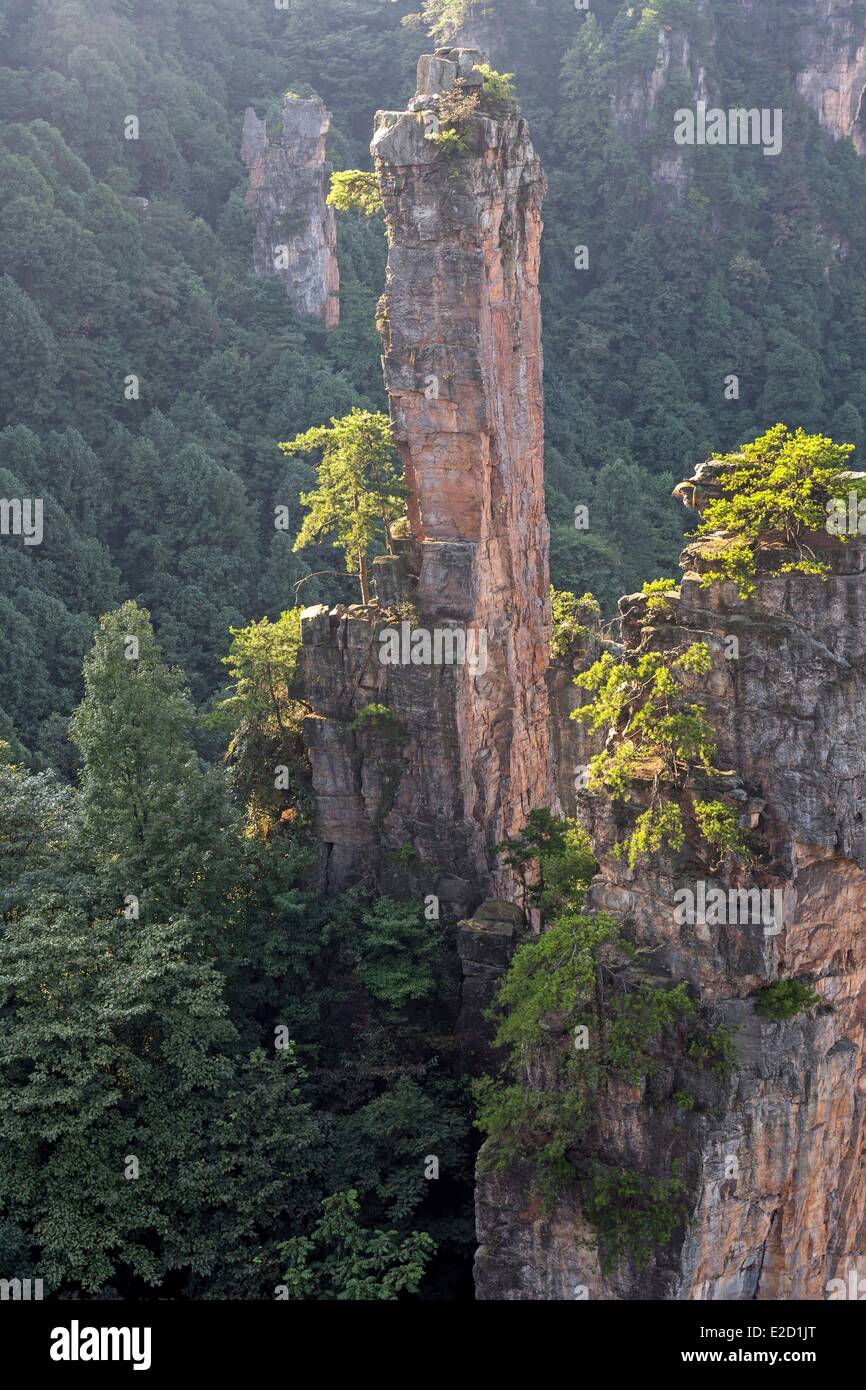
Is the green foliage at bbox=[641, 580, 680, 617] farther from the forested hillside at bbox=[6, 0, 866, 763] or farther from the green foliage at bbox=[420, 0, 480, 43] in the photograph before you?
the green foliage at bbox=[420, 0, 480, 43]

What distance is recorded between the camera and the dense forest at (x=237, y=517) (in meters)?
23.9

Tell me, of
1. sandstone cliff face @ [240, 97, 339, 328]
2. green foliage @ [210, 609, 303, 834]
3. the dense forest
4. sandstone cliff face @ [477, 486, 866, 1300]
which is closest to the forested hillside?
the dense forest

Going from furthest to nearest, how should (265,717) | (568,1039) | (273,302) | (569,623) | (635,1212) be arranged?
(273,302) < (569,623) < (265,717) < (568,1039) < (635,1212)

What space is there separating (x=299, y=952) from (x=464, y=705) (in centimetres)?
565

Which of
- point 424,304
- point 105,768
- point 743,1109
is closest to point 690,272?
point 424,304

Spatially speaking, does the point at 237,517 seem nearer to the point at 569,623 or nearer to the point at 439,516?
the point at 569,623

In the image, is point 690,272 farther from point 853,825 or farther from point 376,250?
point 853,825

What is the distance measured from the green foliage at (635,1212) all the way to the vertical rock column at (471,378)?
10340mm

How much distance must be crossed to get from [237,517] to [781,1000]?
35055 mm

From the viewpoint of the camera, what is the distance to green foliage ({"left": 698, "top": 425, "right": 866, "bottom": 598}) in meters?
21.7

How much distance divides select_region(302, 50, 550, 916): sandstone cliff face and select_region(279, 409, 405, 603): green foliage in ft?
3.77

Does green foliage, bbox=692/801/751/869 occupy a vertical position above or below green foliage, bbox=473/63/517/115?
below

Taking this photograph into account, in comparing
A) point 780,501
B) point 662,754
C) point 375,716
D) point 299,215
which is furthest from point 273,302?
point 662,754

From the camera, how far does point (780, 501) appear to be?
21.7 m
